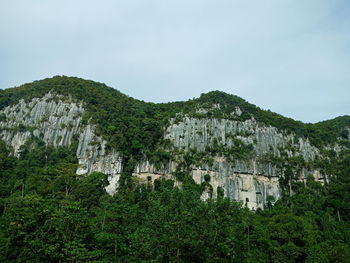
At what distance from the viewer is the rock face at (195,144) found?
63750 millimetres

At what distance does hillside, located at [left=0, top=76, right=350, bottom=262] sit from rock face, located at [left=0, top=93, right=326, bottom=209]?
221mm

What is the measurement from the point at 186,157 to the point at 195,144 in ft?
16.0

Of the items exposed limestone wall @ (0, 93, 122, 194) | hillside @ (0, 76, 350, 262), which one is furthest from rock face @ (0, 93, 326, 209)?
hillside @ (0, 76, 350, 262)

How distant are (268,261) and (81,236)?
23412mm

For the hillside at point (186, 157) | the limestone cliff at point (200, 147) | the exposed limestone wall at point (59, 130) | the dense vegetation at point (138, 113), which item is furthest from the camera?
the dense vegetation at point (138, 113)

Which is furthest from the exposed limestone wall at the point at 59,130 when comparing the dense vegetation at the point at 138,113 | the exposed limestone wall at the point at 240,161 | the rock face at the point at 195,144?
the exposed limestone wall at the point at 240,161

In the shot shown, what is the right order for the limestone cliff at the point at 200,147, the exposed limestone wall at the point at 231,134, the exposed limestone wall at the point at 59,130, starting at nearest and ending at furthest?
the exposed limestone wall at the point at 59,130 < the limestone cliff at the point at 200,147 < the exposed limestone wall at the point at 231,134

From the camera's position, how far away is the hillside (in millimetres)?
43562

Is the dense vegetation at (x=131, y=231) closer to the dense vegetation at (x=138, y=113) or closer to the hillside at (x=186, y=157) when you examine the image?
the hillside at (x=186, y=157)

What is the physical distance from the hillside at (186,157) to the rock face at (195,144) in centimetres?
22

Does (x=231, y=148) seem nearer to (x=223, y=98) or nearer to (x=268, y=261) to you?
(x=223, y=98)

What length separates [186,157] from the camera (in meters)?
66.3

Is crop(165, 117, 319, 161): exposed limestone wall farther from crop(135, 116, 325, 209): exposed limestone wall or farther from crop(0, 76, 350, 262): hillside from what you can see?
crop(0, 76, 350, 262): hillside

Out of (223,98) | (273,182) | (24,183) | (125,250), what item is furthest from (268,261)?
(223,98)
